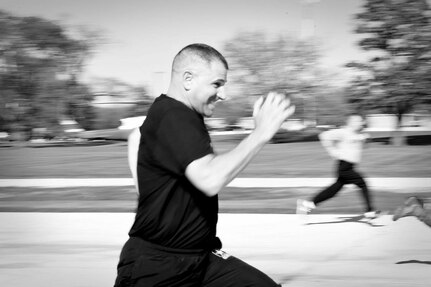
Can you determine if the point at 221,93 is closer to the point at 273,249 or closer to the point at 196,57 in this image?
the point at 196,57

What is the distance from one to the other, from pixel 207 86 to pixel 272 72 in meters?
29.3

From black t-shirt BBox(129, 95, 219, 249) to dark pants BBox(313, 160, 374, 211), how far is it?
597cm

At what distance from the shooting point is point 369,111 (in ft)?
104

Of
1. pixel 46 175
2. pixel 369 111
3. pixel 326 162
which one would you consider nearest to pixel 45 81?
pixel 46 175

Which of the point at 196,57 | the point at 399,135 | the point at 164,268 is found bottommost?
the point at 164,268

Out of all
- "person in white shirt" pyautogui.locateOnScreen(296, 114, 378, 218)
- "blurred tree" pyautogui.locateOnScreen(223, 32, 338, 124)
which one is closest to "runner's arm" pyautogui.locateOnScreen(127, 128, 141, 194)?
"person in white shirt" pyautogui.locateOnScreen(296, 114, 378, 218)

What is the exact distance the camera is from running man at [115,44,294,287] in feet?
7.68

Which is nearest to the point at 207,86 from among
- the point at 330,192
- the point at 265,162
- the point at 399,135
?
the point at 330,192

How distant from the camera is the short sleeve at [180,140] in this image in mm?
2282

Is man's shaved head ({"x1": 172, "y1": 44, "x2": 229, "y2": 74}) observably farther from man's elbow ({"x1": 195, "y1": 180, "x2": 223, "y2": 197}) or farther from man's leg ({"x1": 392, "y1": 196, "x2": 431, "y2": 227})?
man's leg ({"x1": 392, "y1": 196, "x2": 431, "y2": 227})

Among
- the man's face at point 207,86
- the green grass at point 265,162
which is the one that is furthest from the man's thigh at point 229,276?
the green grass at point 265,162

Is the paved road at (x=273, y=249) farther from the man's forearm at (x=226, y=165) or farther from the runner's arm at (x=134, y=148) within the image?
the man's forearm at (x=226, y=165)

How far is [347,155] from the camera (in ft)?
27.4

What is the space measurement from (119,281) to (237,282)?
465 mm
